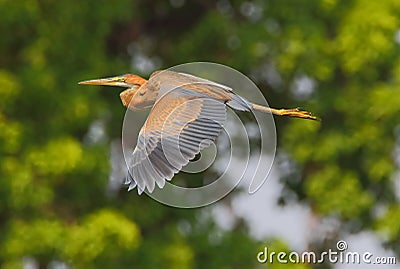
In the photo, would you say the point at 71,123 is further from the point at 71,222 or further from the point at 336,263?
the point at 336,263

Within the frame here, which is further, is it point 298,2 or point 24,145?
point 298,2

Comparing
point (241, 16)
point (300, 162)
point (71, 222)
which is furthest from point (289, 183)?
point (71, 222)

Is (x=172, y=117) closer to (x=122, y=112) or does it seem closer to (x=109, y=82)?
(x=109, y=82)

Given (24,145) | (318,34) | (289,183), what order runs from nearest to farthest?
(24,145)
(318,34)
(289,183)

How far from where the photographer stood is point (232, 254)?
20.6 feet

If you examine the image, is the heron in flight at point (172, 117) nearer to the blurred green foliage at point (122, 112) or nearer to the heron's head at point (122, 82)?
the heron's head at point (122, 82)

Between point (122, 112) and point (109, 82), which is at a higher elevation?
point (109, 82)

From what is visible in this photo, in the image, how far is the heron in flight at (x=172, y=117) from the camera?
2.13m

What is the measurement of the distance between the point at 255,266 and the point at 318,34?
1181 millimetres

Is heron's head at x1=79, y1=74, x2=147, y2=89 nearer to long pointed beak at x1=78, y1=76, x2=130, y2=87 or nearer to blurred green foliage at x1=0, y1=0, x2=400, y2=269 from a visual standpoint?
long pointed beak at x1=78, y1=76, x2=130, y2=87

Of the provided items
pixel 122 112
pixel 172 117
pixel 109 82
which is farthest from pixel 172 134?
pixel 122 112

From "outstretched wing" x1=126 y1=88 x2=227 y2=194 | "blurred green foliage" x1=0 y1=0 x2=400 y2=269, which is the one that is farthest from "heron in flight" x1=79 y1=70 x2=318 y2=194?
"blurred green foliage" x1=0 y1=0 x2=400 y2=269

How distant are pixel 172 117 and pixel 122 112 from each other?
13.1 ft

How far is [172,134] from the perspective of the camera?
222cm
